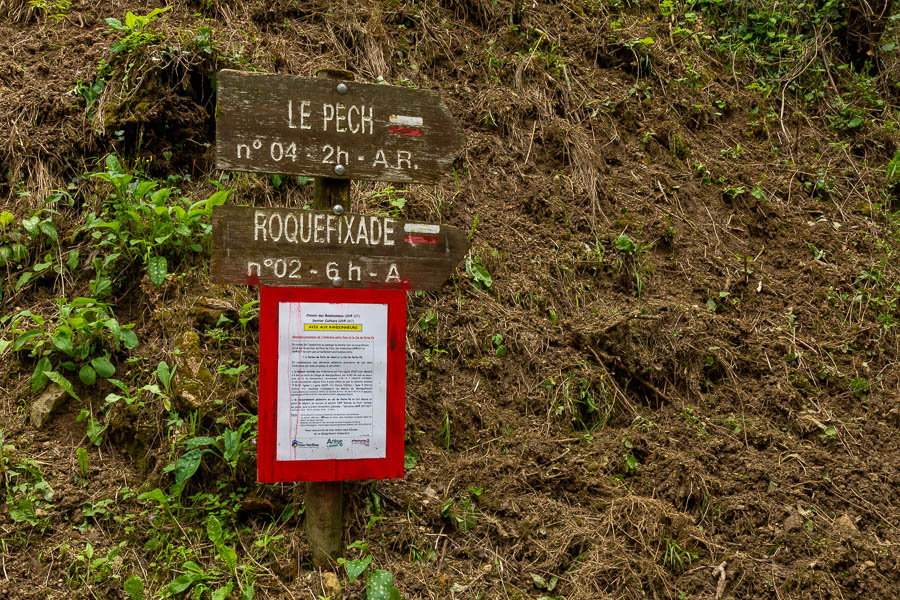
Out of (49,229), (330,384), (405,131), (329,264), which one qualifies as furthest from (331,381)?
(49,229)

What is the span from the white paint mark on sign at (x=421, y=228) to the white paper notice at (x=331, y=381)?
0.39 meters

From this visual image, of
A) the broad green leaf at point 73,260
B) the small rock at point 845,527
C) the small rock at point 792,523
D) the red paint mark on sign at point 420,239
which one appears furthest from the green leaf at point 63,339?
the small rock at point 845,527

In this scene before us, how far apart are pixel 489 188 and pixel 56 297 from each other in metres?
3.08

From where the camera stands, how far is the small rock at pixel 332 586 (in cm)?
321

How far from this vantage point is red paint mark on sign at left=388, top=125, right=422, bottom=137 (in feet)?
10.8

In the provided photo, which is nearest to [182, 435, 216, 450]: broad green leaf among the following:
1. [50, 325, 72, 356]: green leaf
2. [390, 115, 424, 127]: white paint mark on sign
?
[50, 325, 72, 356]: green leaf

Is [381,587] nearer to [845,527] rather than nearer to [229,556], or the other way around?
[229,556]

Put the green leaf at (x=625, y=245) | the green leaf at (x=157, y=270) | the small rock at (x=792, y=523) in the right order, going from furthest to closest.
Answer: the green leaf at (x=625, y=245)
the green leaf at (x=157, y=270)
the small rock at (x=792, y=523)

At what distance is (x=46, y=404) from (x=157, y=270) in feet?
3.06

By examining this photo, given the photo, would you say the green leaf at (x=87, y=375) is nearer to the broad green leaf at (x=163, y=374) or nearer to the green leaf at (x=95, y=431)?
the green leaf at (x=95, y=431)

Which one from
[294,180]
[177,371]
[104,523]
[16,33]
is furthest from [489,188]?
[16,33]

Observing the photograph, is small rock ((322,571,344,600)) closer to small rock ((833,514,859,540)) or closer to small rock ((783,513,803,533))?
small rock ((783,513,803,533))

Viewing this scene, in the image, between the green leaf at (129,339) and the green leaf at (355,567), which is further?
the green leaf at (129,339)

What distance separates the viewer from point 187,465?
11.6 ft
